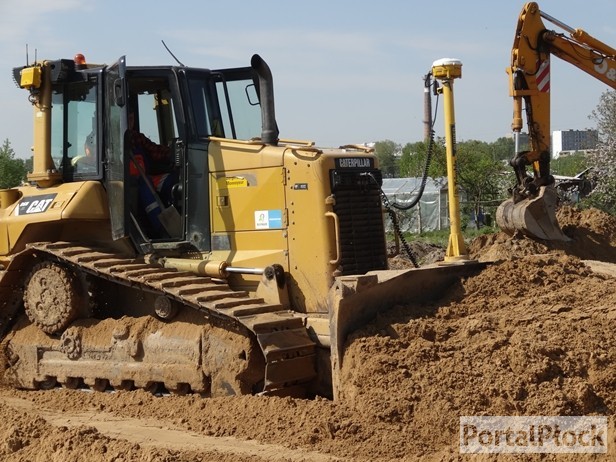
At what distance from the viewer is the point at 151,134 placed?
29.8 ft

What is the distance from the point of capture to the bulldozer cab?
8344 mm

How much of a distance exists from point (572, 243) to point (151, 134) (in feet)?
22.5

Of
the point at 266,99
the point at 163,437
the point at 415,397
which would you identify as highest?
the point at 266,99

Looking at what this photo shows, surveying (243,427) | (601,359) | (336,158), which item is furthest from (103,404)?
(601,359)

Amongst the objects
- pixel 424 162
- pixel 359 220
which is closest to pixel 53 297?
pixel 359 220

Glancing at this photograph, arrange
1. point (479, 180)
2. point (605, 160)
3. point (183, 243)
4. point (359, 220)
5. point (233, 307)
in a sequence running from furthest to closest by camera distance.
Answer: point (479, 180) → point (605, 160) → point (183, 243) → point (359, 220) → point (233, 307)

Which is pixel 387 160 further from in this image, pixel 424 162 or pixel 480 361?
pixel 480 361

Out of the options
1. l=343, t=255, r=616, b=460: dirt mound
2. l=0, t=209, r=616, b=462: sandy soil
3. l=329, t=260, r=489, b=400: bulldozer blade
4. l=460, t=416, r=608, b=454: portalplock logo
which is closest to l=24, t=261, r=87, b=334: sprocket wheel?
l=0, t=209, r=616, b=462: sandy soil

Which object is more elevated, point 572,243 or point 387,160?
point 387,160

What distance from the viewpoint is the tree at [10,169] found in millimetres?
33844

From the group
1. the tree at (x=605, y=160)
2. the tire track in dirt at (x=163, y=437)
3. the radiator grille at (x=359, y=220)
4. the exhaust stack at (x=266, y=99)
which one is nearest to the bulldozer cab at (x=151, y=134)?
the exhaust stack at (x=266, y=99)

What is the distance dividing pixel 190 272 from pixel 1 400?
221 centimetres

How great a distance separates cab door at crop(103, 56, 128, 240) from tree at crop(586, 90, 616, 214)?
16.3 m

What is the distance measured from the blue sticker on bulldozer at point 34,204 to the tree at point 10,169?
25190 millimetres
